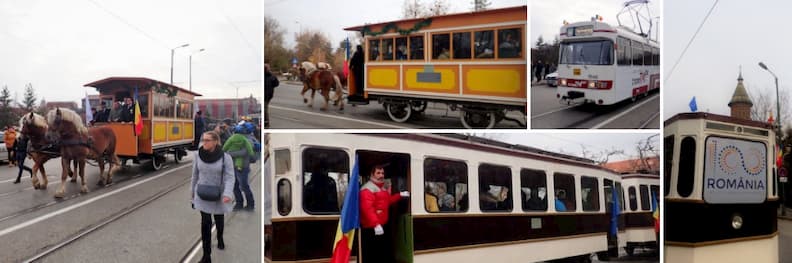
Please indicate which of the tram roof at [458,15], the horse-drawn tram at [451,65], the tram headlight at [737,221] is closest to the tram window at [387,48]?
the horse-drawn tram at [451,65]

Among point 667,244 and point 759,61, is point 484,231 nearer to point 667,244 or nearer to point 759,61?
point 667,244

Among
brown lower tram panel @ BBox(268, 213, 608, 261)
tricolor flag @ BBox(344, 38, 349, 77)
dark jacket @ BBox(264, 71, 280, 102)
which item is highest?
tricolor flag @ BBox(344, 38, 349, 77)

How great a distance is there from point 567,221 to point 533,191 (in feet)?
1.40

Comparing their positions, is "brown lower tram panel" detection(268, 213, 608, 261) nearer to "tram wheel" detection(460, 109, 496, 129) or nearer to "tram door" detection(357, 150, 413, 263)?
"tram door" detection(357, 150, 413, 263)

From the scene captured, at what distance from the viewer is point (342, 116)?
4.02 m

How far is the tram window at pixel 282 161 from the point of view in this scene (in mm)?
3695

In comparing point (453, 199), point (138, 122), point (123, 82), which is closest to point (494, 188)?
point (453, 199)

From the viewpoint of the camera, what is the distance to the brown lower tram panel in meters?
3.62

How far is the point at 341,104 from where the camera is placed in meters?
4.10

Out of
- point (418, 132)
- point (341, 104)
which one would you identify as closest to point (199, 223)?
point (341, 104)

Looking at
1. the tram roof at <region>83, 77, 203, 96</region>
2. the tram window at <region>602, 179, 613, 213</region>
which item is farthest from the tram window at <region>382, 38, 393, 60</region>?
the tram window at <region>602, 179, 613, 213</region>

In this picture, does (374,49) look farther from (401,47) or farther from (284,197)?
(284,197)

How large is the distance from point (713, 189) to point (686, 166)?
0.26 m

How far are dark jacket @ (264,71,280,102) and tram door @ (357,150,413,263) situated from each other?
79 centimetres
